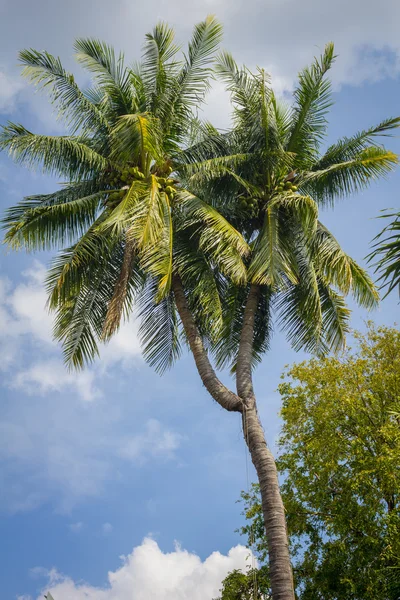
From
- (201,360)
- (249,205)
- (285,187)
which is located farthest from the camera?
(285,187)

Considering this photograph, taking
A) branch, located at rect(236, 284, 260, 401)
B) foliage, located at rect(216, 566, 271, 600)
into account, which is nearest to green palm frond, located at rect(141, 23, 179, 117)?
branch, located at rect(236, 284, 260, 401)

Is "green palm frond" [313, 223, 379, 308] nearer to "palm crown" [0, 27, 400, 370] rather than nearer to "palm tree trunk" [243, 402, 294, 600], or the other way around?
"palm crown" [0, 27, 400, 370]

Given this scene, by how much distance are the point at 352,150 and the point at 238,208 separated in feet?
9.61

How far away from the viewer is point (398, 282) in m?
7.15

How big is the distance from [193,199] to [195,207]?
0.25 m

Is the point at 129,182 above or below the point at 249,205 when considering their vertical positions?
above

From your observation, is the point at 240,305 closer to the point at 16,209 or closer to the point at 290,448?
the point at 290,448

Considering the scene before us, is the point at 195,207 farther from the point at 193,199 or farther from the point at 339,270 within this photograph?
the point at 339,270

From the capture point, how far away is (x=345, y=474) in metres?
14.7

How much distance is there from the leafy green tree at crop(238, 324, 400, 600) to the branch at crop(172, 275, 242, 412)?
10.7ft

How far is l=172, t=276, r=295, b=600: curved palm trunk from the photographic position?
394 inches

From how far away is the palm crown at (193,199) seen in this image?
42.2 feet

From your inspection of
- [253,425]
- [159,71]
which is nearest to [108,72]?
[159,71]

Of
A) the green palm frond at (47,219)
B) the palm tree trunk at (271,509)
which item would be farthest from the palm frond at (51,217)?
the palm tree trunk at (271,509)
